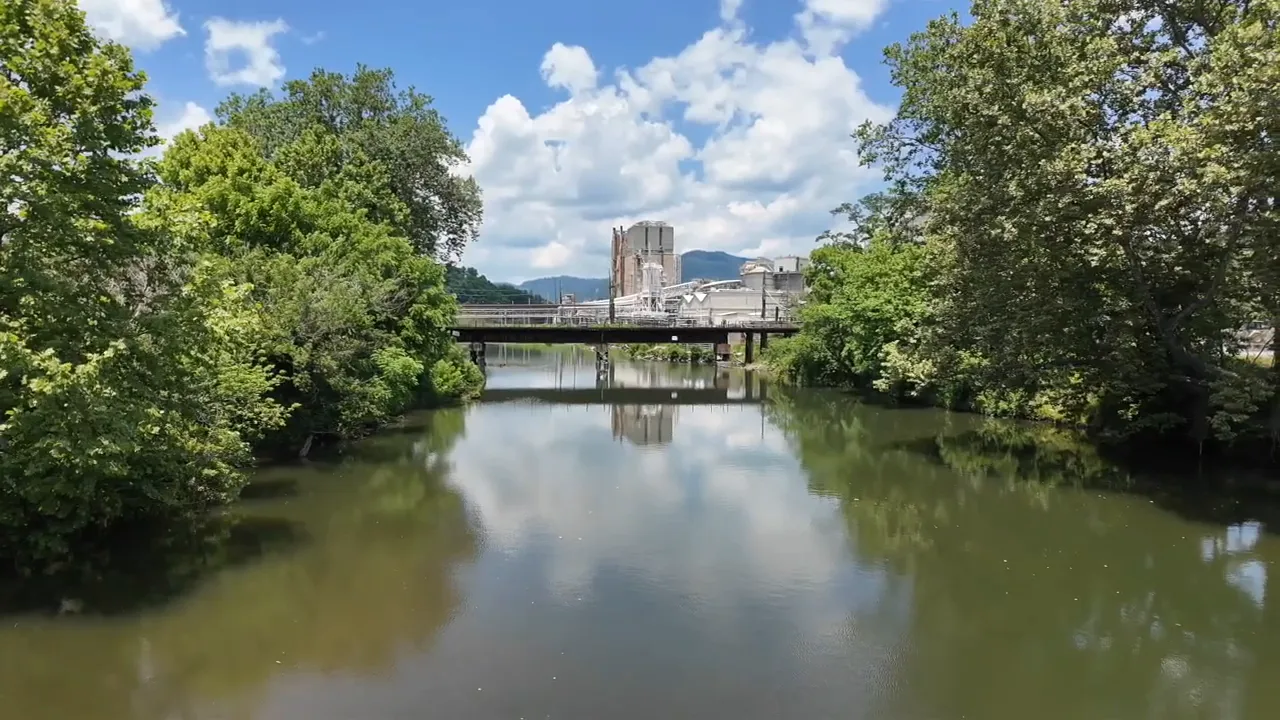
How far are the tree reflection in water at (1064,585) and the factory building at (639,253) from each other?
371 ft

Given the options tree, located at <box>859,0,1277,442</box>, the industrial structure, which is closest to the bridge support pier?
the industrial structure

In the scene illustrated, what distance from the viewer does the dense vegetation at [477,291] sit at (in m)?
66.4

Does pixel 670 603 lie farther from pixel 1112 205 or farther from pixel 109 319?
pixel 1112 205

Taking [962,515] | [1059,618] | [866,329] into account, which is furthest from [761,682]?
[866,329]

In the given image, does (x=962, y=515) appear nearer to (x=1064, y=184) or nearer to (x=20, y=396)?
(x=1064, y=184)

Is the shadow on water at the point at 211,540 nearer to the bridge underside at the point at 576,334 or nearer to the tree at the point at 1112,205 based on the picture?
the tree at the point at 1112,205

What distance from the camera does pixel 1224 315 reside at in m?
19.6

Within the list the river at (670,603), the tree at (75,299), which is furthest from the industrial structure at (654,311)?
the tree at (75,299)

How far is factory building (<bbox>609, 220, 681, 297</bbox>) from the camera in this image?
137m

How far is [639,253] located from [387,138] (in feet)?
326

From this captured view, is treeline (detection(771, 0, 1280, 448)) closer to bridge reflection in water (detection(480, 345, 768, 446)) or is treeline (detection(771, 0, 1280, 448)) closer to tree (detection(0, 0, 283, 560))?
bridge reflection in water (detection(480, 345, 768, 446))

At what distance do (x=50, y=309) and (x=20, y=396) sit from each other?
1180 mm

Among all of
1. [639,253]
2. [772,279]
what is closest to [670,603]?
[772,279]

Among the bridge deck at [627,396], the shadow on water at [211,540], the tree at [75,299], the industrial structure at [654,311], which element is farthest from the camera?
the industrial structure at [654,311]
